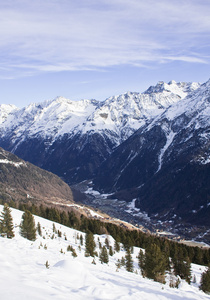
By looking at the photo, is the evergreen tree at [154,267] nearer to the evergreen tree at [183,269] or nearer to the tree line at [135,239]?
the evergreen tree at [183,269]

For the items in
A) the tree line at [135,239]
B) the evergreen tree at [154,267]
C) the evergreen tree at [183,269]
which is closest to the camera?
the evergreen tree at [154,267]

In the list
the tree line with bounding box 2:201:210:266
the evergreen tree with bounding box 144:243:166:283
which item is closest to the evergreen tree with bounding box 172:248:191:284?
the evergreen tree with bounding box 144:243:166:283

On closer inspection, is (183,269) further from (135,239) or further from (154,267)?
(135,239)

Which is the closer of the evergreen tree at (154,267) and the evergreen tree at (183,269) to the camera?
the evergreen tree at (154,267)

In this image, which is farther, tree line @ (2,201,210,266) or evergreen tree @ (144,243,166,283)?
tree line @ (2,201,210,266)

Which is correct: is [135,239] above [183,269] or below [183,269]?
below

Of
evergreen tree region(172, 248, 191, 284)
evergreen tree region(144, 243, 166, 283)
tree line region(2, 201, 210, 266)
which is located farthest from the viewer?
tree line region(2, 201, 210, 266)

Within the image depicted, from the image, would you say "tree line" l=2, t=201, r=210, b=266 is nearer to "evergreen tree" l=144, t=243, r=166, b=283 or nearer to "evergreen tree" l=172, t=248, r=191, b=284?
"evergreen tree" l=172, t=248, r=191, b=284

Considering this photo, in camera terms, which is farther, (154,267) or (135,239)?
(135,239)

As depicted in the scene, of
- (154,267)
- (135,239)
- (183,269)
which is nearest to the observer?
(154,267)

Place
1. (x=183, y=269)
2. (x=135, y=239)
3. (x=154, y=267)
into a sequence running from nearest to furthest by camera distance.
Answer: (x=154, y=267) → (x=183, y=269) → (x=135, y=239)

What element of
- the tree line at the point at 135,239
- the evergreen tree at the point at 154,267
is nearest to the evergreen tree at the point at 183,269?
the evergreen tree at the point at 154,267

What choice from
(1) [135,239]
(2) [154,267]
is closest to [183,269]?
(2) [154,267]

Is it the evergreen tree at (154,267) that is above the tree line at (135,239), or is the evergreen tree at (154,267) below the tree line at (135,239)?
above
